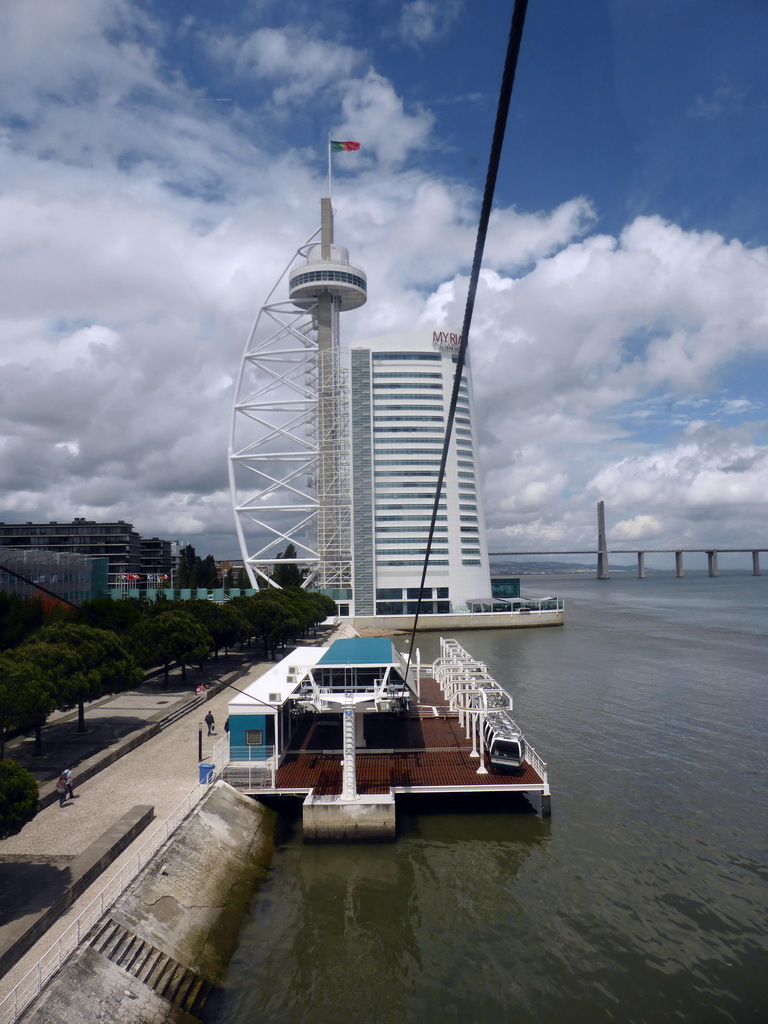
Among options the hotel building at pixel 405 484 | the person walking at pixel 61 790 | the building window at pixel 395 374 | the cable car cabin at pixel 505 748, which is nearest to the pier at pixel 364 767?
the cable car cabin at pixel 505 748

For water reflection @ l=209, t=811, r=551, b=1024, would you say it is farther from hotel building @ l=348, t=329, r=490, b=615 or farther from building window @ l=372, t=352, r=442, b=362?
building window @ l=372, t=352, r=442, b=362

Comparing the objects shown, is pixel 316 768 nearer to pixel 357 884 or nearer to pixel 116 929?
pixel 357 884

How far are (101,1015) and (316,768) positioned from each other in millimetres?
13154

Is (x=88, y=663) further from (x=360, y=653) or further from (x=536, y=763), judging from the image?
(x=536, y=763)

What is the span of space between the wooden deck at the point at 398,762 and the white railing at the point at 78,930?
5.98 metres

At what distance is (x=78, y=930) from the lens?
11906 millimetres

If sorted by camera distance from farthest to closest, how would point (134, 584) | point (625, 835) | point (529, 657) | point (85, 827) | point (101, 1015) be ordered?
point (134, 584) < point (529, 657) < point (625, 835) < point (85, 827) < point (101, 1015)

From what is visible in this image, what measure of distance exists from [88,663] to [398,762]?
13185mm

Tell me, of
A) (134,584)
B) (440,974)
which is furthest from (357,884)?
(134,584)

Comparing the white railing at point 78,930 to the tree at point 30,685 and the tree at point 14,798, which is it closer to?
the tree at point 14,798

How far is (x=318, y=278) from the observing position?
111 m

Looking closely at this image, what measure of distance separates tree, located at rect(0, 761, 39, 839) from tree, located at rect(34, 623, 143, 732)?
9.89m

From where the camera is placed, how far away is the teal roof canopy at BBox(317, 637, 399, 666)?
25.9 meters

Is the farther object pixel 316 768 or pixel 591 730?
pixel 591 730
